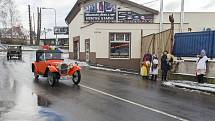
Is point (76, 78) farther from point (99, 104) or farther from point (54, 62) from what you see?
point (99, 104)

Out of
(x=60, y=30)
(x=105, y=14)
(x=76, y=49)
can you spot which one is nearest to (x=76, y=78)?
(x=105, y=14)

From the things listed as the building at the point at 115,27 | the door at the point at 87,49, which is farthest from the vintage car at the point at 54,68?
the door at the point at 87,49

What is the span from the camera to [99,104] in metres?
12.0

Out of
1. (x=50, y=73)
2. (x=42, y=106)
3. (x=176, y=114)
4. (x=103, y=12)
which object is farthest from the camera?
(x=103, y=12)

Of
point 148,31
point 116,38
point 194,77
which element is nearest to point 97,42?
point 116,38

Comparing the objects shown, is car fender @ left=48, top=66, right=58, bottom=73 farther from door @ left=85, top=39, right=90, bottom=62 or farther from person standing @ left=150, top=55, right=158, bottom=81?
door @ left=85, top=39, right=90, bottom=62

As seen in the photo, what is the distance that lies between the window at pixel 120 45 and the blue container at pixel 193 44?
41.3 feet

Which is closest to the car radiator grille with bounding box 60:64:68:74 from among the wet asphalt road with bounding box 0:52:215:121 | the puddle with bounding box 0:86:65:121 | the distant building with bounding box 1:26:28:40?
the wet asphalt road with bounding box 0:52:215:121

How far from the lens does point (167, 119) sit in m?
9.84

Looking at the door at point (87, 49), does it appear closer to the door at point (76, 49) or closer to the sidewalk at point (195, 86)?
the door at point (76, 49)

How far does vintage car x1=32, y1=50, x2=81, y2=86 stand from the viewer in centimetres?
1744

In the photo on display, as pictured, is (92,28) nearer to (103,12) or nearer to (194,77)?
(103,12)

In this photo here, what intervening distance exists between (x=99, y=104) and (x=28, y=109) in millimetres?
2231

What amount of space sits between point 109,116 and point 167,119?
1497 millimetres
